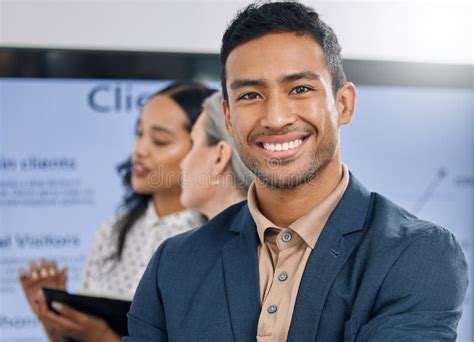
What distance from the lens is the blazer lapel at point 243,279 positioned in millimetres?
1392

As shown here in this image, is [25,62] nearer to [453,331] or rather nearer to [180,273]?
[180,273]

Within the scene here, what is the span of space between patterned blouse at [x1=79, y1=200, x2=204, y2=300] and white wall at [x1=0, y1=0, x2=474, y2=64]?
646 mm

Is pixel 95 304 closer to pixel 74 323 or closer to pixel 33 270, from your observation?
pixel 74 323

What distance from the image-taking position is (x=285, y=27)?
1.46 metres

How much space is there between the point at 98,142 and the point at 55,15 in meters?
0.51

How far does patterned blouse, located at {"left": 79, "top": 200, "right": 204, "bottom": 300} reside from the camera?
8.30ft

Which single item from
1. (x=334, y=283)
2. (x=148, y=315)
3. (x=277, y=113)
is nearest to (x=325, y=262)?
(x=334, y=283)

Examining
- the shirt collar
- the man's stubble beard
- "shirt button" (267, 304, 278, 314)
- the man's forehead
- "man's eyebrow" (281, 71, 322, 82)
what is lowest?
"shirt button" (267, 304, 278, 314)

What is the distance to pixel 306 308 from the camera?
1330 millimetres

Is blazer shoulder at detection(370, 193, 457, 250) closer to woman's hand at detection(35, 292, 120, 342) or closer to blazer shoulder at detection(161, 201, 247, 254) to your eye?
blazer shoulder at detection(161, 201, 247, 254)

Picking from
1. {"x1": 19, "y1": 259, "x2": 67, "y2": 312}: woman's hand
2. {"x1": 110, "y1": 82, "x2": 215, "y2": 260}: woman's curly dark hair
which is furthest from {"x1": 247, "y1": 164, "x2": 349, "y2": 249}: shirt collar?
{"x1": 19, "y1": 259, "x2": 67, "y2": 312}: woman's hand

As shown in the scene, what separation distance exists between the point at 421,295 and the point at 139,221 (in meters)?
1.50

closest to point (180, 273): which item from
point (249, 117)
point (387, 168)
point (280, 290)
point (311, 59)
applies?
point (280, 290)

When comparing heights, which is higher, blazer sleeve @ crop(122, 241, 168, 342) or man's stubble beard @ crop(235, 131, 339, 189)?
man's stubble beard @ crop(235, 131, 339, 189)
